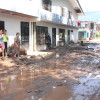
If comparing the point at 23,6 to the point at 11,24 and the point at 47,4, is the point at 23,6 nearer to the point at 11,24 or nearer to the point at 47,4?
the point at 11,24

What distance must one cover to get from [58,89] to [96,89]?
1.10 m

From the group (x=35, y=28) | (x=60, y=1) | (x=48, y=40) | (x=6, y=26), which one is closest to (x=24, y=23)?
(x=35, y=28)

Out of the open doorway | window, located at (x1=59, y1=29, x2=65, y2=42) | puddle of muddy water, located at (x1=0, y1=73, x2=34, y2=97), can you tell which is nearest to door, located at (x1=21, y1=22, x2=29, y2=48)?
puddle of muddy water, located at (x1=0, y1=73, x2=34, y2=97)

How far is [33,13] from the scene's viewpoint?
11.2 m

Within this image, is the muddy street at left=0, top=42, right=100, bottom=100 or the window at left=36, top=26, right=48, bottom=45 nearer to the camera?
the muddy street at left=0, top=42, right=100, bottom=100

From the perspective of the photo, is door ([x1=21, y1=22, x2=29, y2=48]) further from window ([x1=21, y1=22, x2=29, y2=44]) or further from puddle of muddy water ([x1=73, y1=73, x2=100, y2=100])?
puddle of muddy water ([x1=73, y1=73, x2=100, y2=100])

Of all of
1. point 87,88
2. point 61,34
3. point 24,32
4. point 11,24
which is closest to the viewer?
point 87,88

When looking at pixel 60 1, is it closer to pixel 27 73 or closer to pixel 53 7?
pixel 53 7

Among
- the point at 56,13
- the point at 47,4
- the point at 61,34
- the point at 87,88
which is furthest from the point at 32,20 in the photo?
the point at 87,88

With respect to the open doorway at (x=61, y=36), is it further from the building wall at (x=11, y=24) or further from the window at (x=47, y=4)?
the building wall at (x=11, y=24)

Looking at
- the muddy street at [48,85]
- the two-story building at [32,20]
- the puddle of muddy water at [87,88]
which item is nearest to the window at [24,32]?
the two-story building at [32,20]

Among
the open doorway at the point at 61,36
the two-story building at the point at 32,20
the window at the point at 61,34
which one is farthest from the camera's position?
the window at the point at 61,34


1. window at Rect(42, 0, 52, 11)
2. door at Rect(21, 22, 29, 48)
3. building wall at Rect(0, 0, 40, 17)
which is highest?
window at Rect(42, 0, 52, 11)

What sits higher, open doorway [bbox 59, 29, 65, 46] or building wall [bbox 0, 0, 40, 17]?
building wall [bbox 0, 0, 40, 17]
